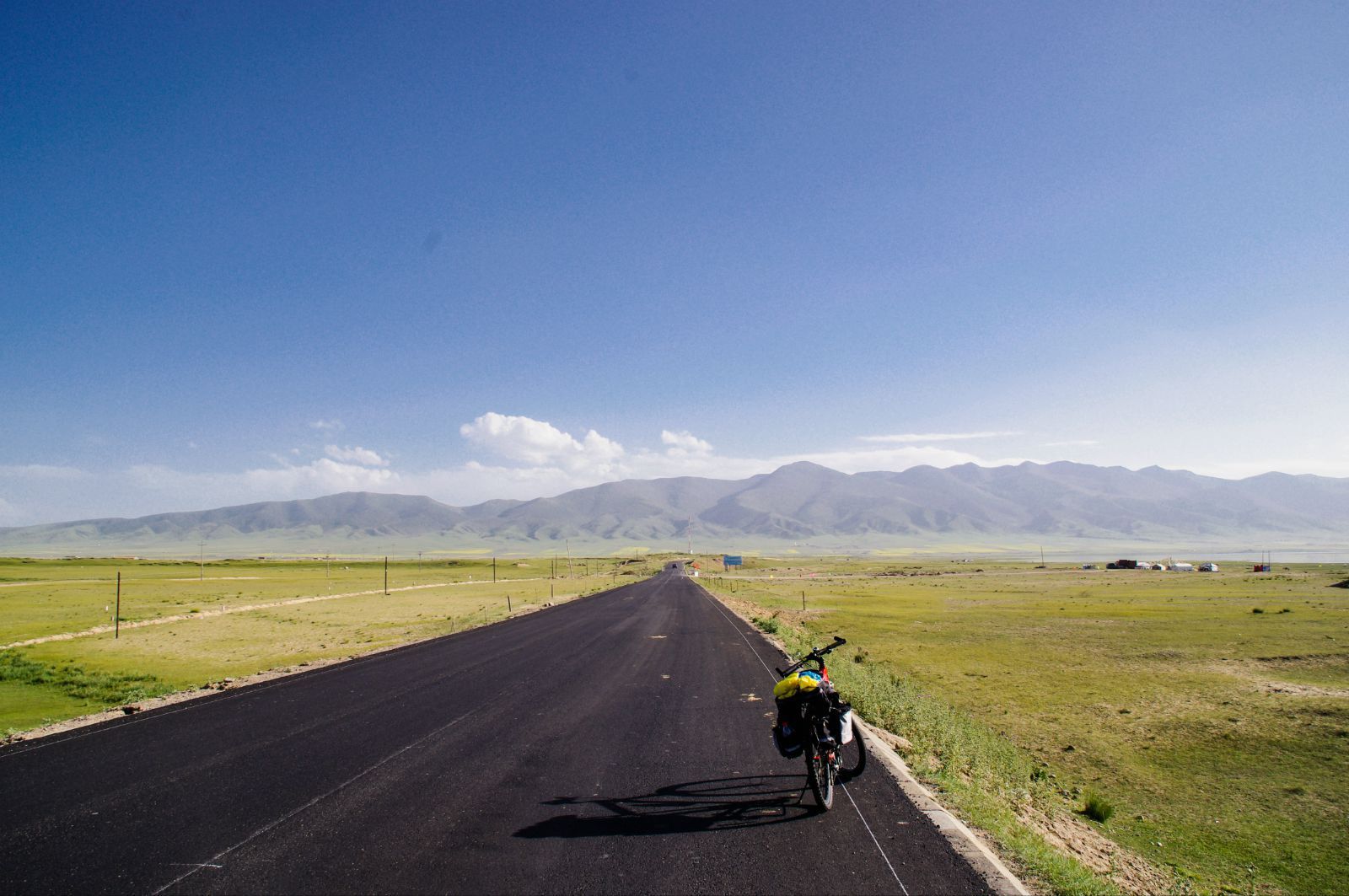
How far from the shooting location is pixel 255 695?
16.0m

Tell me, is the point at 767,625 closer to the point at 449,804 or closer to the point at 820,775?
the point at 820,775

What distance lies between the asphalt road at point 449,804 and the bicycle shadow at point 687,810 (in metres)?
0.04

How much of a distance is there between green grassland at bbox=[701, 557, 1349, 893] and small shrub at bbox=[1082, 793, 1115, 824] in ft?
0.52

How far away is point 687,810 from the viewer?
8.45 metres

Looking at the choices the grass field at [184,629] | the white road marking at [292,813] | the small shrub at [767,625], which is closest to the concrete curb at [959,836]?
the white road marking at [292,813]

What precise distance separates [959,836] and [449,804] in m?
6.32

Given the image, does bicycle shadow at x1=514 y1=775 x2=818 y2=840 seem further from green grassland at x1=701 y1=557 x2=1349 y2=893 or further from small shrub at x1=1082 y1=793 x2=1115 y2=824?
small shrub at x1=1082 y1=793 x2=1115 y2=824

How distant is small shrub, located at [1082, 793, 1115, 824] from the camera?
1132 centimetres

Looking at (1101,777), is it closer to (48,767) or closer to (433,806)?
(433,806)

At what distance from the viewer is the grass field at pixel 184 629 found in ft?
64.5

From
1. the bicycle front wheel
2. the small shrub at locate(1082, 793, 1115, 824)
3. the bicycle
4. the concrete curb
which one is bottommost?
the small shrub at locate(1082, 793, 1115, 824)

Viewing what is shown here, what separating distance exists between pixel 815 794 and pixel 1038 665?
22830mm

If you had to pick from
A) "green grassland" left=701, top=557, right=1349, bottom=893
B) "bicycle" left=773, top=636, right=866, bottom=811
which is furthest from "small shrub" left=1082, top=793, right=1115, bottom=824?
"bicycle" left=773, top=636, right=866, bottom=811

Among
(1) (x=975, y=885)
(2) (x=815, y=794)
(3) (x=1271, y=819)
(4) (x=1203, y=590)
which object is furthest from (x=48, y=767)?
(4) (x=1203, y=590)
